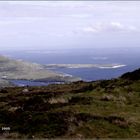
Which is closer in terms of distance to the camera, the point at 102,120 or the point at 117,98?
the point at 102,120

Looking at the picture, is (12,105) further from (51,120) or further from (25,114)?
(51,120)

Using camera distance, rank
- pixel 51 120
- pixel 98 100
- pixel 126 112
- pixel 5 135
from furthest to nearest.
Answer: pixel 98 100
pixel 126 112
pixel 51 120
pixel 5 135

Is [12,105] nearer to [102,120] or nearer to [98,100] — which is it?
[98,100]

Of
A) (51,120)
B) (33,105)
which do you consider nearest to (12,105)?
(33,105)

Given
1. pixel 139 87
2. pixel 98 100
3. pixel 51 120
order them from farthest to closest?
1. pixel 139 87
2. pixel 98 100
3. pixel 51 120

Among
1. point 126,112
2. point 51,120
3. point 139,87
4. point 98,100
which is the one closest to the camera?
point 51,120

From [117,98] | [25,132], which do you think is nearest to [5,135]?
[25,132]
